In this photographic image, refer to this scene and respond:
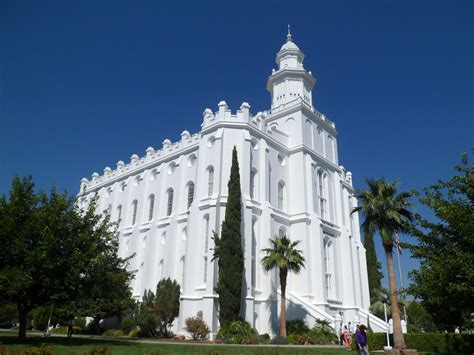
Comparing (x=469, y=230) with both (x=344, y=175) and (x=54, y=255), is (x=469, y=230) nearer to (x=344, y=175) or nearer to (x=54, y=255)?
(x=54, y=255)

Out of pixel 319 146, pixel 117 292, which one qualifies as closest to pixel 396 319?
pixel 117 292

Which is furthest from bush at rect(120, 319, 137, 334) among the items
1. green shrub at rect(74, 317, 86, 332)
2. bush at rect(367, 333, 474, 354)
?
bush at rect(367, 333, 474, 354)

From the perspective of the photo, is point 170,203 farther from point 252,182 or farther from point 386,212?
point 386,212

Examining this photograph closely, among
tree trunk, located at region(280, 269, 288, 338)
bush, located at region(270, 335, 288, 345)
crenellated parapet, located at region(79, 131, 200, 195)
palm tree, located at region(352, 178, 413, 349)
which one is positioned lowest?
bush, located at region(270, 335, 288, 345)

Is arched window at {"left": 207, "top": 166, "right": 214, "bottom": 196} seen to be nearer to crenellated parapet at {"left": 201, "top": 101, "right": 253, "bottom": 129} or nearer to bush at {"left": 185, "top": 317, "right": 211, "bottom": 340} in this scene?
crenellated parapet at {"left": 201, "top": 101, "right": 253, "bottom": 129}

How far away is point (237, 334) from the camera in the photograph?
81.3 ft

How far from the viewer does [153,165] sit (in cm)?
4294

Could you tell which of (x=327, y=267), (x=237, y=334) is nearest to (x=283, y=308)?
(x=237, y=334)

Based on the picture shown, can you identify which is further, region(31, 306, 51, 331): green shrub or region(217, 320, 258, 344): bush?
region(31, 306, 51, 331): green shrub

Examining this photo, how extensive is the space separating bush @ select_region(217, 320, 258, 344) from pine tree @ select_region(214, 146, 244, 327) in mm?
609

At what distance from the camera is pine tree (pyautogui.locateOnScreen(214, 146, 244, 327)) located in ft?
86.1

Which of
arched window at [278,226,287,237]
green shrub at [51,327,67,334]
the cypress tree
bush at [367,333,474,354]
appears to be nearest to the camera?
bush at [367,333,474,354]

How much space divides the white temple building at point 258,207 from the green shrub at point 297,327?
892mm

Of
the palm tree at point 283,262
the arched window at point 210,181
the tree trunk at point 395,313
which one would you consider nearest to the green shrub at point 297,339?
the palm tree at point 283,262
